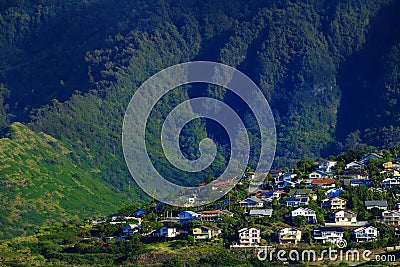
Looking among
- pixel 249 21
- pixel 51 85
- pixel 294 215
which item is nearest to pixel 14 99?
pixel 51 85

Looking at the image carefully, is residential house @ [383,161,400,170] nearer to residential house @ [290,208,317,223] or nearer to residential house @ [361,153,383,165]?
residential house @ [361,153,383,165]

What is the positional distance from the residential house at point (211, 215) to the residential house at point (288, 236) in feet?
18.3

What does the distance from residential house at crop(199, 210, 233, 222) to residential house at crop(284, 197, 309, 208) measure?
359 cm

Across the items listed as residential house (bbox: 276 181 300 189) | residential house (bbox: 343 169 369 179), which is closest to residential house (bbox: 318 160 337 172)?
residential house (bbox: 343 169 369 179)

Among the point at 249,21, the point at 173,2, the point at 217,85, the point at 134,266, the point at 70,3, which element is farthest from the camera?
the point at 70,3

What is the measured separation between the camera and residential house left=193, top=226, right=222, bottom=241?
73.2 meters

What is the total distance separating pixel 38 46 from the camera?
165500mm

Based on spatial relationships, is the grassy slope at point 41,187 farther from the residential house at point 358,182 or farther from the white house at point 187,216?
the residential house at point 358,182

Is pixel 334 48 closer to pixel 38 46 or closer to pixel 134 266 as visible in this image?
pixel 38 46

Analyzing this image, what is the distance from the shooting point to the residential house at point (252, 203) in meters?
78.8

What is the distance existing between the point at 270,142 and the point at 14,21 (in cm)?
5455

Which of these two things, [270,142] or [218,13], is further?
[218,13]

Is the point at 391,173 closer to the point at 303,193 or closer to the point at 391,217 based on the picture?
the point at 303,193

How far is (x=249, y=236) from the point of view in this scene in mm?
71938
